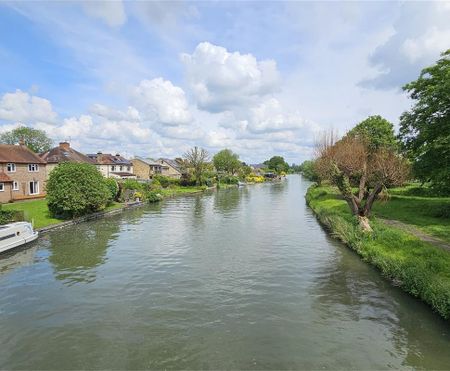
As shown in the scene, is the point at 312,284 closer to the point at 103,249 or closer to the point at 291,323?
the point at 291,323

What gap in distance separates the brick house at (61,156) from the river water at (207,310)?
35344 millimetres

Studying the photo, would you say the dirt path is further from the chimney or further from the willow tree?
the chimney

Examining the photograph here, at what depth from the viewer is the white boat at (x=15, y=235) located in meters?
22.0

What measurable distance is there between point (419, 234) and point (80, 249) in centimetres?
2275

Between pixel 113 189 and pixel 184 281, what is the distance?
103ft

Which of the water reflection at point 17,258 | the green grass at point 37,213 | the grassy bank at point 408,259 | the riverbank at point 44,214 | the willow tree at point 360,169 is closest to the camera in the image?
the grassy bank at point 408,259

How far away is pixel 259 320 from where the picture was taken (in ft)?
41.3

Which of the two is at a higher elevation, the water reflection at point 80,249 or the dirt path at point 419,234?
the dirt path at point 419,234

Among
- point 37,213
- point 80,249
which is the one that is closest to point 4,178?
point 37,213

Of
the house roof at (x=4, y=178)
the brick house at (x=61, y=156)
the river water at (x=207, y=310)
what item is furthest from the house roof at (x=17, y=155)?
the river water at (x=207, y=310)

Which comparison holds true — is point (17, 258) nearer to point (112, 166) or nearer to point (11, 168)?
point (11, 168)

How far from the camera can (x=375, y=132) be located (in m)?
44.1

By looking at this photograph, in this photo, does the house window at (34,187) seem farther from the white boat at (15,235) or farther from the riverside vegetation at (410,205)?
the riverside vegetation at (410,205)

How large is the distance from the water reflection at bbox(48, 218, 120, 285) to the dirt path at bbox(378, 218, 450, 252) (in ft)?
62.4
